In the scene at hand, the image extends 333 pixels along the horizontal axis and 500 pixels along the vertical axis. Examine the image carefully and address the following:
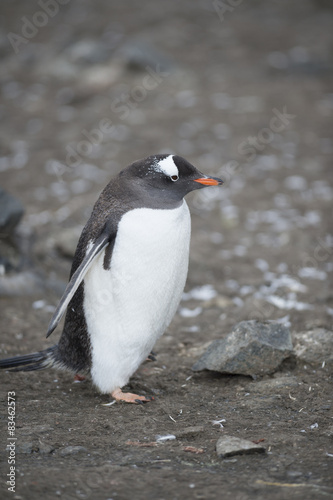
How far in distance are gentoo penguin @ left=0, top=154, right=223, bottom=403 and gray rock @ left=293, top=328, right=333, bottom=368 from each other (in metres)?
0.94

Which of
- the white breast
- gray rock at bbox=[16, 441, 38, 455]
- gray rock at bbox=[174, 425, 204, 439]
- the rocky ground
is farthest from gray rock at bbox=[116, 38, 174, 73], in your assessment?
gray rock at bbox=[16, 441, 38, 455]

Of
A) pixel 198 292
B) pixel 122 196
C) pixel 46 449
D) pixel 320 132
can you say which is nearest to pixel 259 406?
pixel 46 449

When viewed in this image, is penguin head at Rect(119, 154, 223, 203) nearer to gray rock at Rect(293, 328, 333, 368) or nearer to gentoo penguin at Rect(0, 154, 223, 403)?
gentoo penguin at Rect(0, 154, 223, 403)

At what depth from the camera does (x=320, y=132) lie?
8.74m

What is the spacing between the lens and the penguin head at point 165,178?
3.50 m

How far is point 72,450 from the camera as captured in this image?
2.98 meters

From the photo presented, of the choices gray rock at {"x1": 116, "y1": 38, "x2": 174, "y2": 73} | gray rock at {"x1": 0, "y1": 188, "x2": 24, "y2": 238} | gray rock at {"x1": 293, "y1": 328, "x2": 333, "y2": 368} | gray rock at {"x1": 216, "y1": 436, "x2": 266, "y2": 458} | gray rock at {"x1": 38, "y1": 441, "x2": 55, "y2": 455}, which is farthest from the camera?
gray rock at {"x1": 116, "y1": 38, "x2": 174, "y2": 73}

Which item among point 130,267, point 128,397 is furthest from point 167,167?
point 128,397

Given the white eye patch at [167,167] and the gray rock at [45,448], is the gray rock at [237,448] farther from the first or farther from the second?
the white eye patch at [167,167]

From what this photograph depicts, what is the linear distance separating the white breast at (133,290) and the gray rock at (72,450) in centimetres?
68

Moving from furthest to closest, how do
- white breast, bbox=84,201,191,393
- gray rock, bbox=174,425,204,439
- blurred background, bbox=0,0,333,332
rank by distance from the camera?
blurred background, bbox=0,0,333,332 → white breast, bbox=84,201,191,393 → gray rock, bbox=174,425,204,439

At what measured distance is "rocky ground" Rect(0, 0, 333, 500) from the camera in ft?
9.52

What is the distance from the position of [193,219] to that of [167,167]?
3511 millimetres

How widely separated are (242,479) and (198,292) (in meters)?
2.97
